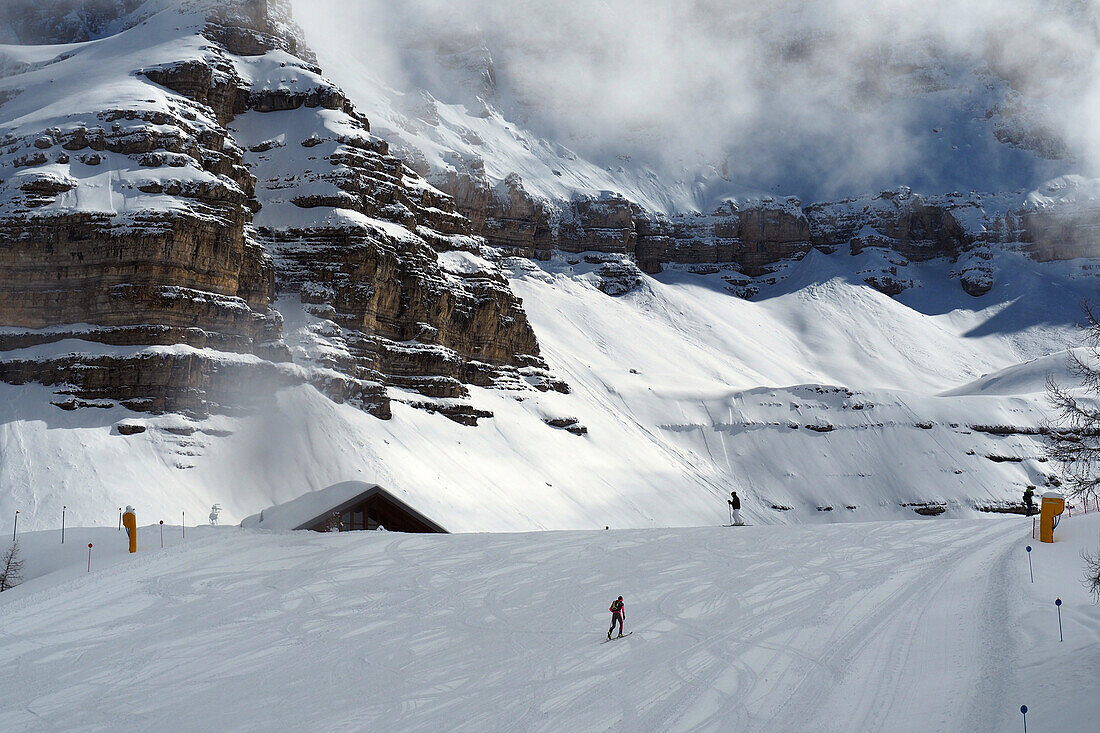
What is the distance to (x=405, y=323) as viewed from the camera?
8400cm

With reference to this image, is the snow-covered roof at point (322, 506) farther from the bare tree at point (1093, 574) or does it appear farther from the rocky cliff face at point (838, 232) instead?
the rocky cliff face at point (838, 232)

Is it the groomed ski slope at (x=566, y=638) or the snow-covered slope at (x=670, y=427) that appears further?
the snow-covered slope at (x=670, y=427)

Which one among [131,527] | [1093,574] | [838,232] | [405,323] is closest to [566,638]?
[1093,574]

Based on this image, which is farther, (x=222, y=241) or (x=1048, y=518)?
(x=222, y=241)

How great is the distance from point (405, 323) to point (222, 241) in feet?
74.1

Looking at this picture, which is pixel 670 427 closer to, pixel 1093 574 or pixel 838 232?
pixel 1093 574

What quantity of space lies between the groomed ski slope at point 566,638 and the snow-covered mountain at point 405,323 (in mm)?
28627

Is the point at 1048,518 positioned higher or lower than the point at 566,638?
higher

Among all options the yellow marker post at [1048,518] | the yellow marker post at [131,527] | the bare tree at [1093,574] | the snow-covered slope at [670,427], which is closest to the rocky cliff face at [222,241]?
the snow-covered slope at [670,427]

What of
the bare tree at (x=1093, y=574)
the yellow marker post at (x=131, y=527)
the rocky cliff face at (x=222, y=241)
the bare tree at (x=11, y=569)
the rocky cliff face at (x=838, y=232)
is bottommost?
the bare tree at (x=11, y=569)

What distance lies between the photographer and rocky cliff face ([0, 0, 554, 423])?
6009 centimetres

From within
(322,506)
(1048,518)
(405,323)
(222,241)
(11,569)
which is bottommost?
(11,569)

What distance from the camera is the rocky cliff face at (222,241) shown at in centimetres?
6009

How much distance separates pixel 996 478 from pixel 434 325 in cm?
5815
